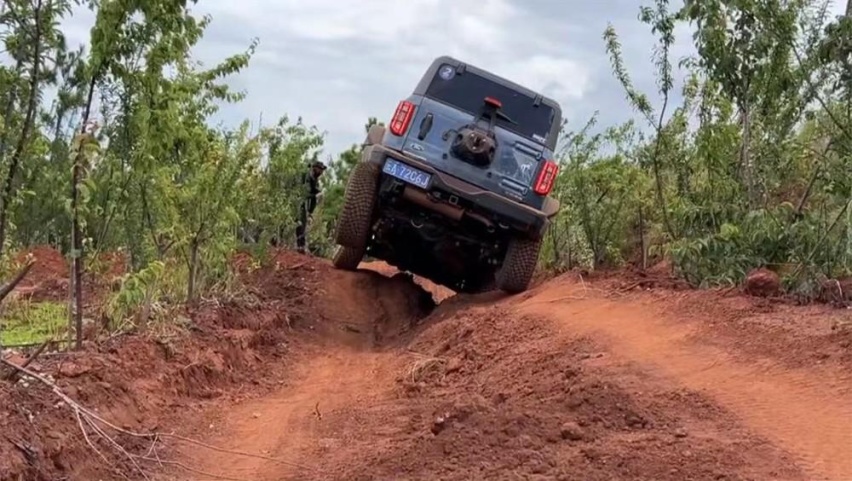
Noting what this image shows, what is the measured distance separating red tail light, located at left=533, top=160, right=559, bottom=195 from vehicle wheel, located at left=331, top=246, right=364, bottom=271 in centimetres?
243

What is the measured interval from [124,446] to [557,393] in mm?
2406

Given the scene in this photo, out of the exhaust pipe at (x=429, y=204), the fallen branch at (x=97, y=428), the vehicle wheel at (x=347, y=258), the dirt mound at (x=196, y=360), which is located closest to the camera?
the dirt mound at (x=196, y=360)

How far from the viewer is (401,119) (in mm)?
10055

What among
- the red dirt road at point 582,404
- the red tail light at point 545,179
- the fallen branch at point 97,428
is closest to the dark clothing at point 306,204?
the red tail light at point 545,179

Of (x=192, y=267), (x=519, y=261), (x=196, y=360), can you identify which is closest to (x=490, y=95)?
(x=519, y=261)

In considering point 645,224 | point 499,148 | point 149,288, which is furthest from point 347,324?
point 645,224

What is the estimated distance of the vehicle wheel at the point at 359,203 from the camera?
400 inches

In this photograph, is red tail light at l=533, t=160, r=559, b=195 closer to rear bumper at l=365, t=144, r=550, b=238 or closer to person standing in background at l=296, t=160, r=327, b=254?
rear bumper at l=365, t=144, r=550, b=238

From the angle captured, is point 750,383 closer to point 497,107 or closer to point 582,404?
point 582,404

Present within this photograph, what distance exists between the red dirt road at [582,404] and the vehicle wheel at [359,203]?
1986 millimetres

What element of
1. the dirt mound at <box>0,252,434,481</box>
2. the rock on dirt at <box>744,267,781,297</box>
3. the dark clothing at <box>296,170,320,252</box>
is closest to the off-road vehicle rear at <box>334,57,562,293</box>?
the dirt mound at <box>0,252,434,481</box>

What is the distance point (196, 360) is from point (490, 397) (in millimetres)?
2597

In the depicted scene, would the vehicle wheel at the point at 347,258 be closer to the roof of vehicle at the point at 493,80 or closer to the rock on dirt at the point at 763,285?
the roof of vehicle at the point at 493,80

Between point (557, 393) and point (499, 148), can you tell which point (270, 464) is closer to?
point (557, 393)
